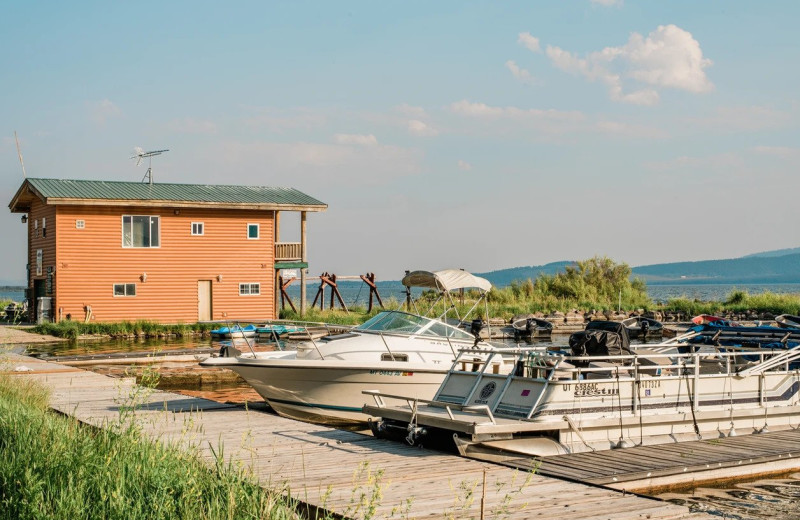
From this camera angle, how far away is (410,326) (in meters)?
15.8

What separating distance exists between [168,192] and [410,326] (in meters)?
25.5

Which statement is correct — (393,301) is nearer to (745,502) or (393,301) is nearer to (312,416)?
(312,416)

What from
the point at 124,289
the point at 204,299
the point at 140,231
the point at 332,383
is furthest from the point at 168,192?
the point at 332,383

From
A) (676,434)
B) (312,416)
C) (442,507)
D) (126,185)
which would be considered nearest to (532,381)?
(676,434)

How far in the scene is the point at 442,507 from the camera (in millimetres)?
7699

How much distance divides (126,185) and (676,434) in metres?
32.0

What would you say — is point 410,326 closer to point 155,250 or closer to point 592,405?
point 592,405

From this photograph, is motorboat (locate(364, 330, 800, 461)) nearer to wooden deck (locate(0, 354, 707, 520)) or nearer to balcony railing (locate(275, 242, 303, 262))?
wooden deck (locate(0, 354, 707, 520))

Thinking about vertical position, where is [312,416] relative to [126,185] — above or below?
below

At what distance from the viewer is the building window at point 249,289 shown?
127 ft

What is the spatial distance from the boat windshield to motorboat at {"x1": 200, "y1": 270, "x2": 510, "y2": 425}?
0.7 inches

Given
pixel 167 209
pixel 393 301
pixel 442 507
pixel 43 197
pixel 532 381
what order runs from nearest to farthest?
pixel 442 507 < pixel 532 381 < pixel 43 197 < pixel 167 209 < pixel 393 301

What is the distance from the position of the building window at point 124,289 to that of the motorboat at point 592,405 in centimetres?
2670

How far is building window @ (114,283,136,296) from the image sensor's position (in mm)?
36562
